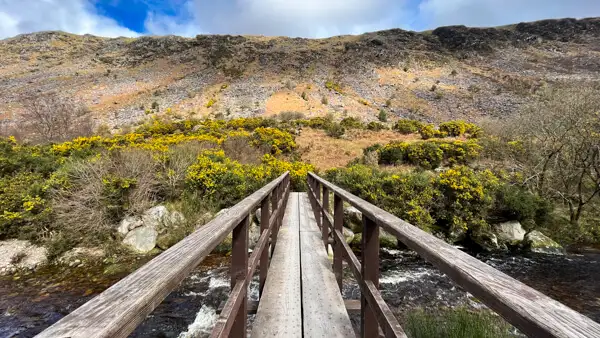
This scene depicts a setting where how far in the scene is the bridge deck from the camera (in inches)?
93.7

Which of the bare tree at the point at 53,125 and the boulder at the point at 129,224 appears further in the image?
the bare tree at the point at 53,125

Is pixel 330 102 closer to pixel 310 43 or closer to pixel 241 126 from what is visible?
pixel 241 126

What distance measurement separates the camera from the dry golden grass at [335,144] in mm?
15180

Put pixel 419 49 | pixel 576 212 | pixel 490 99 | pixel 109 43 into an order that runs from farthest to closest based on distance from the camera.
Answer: pixel 109 43 → pixel 419 49 → pixel 490 99 → pixel 576 212

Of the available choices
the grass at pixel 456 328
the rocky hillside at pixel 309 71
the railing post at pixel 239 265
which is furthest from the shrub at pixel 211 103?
the railing post at pixel 239 265

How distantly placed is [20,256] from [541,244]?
41.3 feet

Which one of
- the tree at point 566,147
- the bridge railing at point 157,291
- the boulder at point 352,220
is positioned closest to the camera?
the bridge railing at point 157,291

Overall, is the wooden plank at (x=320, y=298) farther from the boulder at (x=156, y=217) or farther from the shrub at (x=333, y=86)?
the shrub at (x=333, y=86)

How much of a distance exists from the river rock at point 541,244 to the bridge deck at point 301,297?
6230mm

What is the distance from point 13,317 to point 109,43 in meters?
67.4

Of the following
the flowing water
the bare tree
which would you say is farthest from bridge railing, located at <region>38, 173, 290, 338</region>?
the bare tree

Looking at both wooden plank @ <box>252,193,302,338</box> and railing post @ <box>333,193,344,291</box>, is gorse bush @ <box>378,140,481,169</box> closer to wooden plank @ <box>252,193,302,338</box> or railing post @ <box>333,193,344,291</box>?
wooden plank @ <box>252,193,302,338</box>

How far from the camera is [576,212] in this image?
29.5ft

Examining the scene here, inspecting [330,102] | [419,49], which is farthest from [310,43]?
[330,102]
